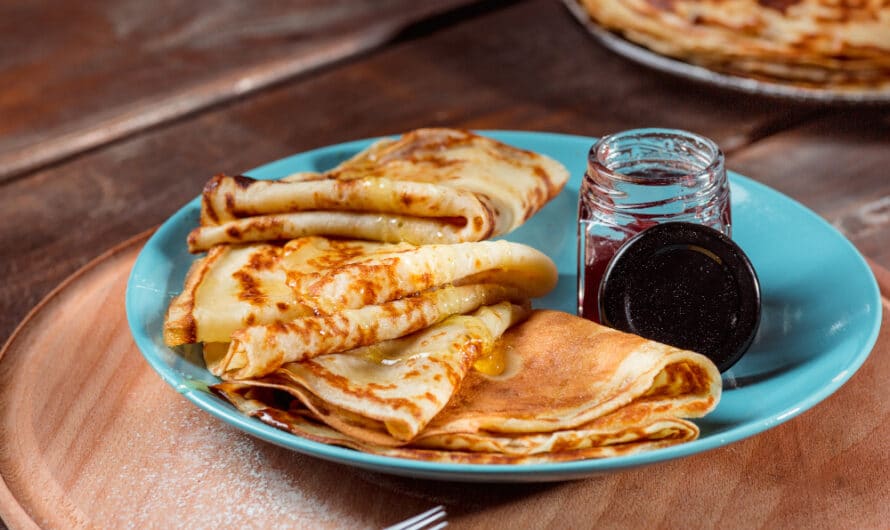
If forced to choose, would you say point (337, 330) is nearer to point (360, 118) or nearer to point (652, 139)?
point (652, 139)

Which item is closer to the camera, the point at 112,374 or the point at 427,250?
the point at 427,250

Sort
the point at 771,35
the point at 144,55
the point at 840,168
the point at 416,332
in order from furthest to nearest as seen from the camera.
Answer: the point at 144,55 → the point at 771,35 → the point at 840,168 → the point at 416,332

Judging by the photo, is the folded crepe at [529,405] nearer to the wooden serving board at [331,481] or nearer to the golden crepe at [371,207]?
the wooden serving board at [331,481]

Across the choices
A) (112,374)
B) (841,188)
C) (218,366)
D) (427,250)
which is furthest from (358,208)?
(841,188)

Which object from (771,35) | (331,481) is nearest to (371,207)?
(331,481)

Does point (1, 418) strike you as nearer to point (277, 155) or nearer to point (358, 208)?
point (358, 208)

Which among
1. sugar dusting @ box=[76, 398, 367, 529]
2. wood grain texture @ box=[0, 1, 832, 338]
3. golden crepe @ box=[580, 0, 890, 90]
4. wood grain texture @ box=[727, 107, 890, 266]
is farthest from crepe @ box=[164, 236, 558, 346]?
golden crepe @ box=[580, 0, 890, 90]
